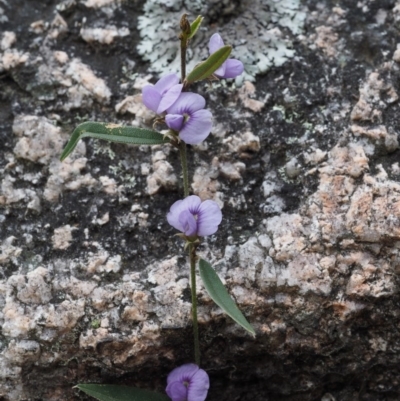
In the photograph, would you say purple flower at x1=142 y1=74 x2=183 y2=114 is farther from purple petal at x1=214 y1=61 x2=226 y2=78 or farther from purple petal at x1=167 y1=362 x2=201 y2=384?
purple petal at x1=167 y1=362 x2=201 y2=384

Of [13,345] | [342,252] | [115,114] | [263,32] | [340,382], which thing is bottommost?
[340,382]

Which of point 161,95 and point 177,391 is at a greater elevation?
point 161,95

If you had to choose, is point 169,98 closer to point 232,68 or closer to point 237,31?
point 232,68

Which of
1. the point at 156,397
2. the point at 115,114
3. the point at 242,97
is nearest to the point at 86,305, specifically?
the point at 156,397

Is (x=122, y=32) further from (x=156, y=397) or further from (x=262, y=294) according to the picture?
(x=156, y=397)

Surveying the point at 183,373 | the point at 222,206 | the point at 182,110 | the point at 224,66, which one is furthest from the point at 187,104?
the point at 183,373

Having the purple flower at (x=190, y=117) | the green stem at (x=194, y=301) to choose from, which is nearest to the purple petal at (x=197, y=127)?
the purple flower at (x=190, y=117)

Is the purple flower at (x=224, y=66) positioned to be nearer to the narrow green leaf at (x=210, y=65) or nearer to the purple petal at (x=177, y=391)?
the narrow green leaf at (x=210, y=65)
